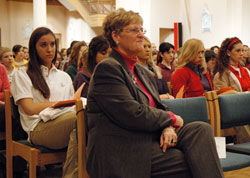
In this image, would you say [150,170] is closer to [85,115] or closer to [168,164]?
[168,164]

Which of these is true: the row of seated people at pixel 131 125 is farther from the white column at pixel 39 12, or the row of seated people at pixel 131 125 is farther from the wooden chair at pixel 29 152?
the white column at pixel 39 12

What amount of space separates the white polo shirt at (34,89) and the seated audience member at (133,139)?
3.32ft

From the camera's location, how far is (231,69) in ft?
15.8

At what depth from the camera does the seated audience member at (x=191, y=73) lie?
4.34 meters

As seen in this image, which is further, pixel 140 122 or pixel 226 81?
pixel 226 81

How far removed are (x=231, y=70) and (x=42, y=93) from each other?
268 centimetres

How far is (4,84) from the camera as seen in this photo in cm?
466

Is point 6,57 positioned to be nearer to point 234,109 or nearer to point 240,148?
point 234,109

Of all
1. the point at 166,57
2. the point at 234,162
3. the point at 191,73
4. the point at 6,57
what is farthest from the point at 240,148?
the point at 6,57

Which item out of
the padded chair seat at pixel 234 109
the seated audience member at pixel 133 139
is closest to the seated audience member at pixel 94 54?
the padded chair seat at pixel 234 109

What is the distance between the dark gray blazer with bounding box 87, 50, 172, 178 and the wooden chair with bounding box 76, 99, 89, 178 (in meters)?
0.16

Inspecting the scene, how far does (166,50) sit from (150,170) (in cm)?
431

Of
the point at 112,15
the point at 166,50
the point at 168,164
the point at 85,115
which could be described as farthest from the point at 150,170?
the point at 166,50

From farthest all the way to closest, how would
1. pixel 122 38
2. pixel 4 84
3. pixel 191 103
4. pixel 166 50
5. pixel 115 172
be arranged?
pixel 166 50 → pixel 4 84 → pixel 191 103 → pixel 122 38 → pixel 115 172
